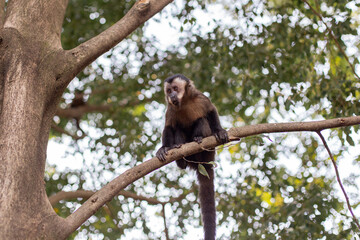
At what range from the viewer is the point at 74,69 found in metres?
3.63

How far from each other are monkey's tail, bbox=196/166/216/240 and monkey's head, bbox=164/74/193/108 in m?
1.00

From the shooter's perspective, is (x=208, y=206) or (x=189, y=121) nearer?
(x=208, y=206)

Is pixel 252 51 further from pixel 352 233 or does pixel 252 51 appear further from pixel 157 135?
pixel 352 233

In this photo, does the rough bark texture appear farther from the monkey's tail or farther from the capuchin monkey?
the capuchin monkey

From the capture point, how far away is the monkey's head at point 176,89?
568 centimetres

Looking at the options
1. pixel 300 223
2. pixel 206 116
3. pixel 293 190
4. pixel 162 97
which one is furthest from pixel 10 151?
pixel 162 97

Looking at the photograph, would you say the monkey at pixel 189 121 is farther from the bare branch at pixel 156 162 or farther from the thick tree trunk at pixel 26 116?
the thick tree trunk at pixel 26 116

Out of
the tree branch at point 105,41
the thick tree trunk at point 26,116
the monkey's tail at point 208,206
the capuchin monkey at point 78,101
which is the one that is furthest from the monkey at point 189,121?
the capuchin monkey at point 78,101

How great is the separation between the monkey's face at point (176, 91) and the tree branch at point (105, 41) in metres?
1.66

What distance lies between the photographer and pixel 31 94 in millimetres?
3404

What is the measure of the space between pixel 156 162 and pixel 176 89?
7.84 feet

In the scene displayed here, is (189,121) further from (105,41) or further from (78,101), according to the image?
(78,101)

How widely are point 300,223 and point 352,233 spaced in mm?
655

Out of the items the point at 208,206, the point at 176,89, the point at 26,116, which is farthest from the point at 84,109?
the point at 26,116
